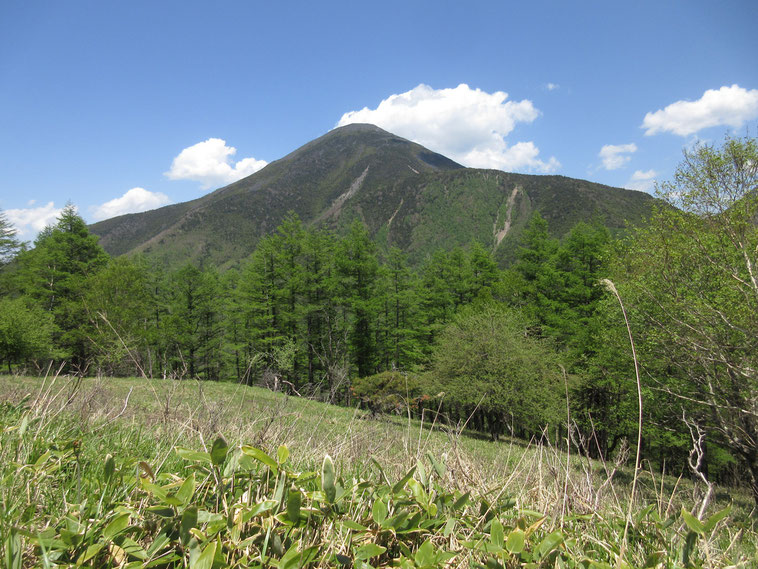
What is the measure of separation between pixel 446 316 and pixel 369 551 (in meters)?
30.0

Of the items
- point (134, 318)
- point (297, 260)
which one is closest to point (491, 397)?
point (297, 260)

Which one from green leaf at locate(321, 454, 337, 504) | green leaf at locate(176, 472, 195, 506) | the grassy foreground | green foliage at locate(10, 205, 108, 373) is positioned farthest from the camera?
green foliage at locate(10, 205, 108, 373)

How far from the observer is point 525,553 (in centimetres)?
107

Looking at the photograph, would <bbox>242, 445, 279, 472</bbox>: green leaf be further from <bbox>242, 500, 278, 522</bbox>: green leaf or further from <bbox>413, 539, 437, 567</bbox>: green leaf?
<bbox>413, 539, 437, 567</bbox>: green leaf

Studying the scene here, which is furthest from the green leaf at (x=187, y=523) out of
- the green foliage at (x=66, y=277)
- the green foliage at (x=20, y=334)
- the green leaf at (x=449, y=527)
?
the green foliage at (x=66, y=277)

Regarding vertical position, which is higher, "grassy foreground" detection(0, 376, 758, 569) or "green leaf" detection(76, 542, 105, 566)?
"green leaf" detection(76, 542, 105, 566)

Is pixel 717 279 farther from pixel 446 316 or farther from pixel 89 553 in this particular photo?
pixel 446 316

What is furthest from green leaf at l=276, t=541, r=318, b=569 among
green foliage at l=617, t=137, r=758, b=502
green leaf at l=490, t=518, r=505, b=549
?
green foliage at l=617, t=137, r=758, b=502

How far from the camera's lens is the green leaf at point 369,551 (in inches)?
39.0

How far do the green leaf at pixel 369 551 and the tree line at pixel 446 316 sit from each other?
8.62 m

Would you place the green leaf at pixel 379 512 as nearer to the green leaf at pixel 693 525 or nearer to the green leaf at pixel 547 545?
the green leaf at pixel 547 545

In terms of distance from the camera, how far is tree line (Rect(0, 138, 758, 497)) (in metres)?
11.4

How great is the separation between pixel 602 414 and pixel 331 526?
26007mm

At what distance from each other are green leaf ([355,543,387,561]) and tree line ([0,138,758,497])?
8.62 m
